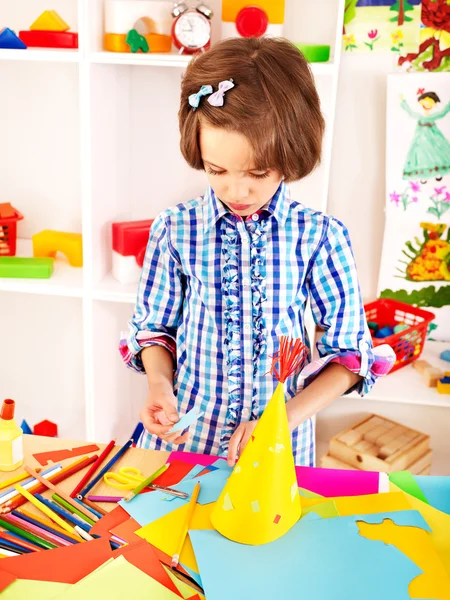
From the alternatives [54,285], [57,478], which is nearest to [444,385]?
[54,285]

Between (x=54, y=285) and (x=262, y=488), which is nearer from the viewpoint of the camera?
(x=262, y=488)

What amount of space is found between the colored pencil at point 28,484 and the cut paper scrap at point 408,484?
1.60 feet

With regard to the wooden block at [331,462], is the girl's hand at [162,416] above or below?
above

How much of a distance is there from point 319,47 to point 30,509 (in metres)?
1.21

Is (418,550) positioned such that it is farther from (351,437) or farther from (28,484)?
(351,437)

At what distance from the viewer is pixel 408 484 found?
3.29 ft

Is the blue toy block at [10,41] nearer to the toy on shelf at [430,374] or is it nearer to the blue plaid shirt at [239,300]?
the blue plaid shirt at [239,300]

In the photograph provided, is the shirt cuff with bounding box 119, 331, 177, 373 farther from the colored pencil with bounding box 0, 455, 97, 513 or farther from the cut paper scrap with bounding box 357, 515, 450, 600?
the cut paper scrap with bounding box 357, 515, 450, 600

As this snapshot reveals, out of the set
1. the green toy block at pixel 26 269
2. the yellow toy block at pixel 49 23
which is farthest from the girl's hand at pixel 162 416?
the yellow toy block at pixel 49 23

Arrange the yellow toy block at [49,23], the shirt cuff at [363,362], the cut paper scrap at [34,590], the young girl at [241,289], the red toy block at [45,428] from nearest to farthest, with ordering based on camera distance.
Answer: the cut paper scrap at [34,590] < the young girl at [241,289] < the shirt cuff at [363,362] < the yellow toy block at [49,23] < the red toy block at [45,428]

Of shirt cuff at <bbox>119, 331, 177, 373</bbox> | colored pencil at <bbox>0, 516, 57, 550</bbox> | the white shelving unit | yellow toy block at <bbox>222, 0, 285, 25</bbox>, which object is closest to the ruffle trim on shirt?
shirt cuff at <bbox>119, 331, 177, 373</bbox>

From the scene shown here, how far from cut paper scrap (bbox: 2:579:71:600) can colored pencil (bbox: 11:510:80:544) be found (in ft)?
0.28

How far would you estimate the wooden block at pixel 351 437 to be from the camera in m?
1.92

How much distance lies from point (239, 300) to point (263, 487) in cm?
38
